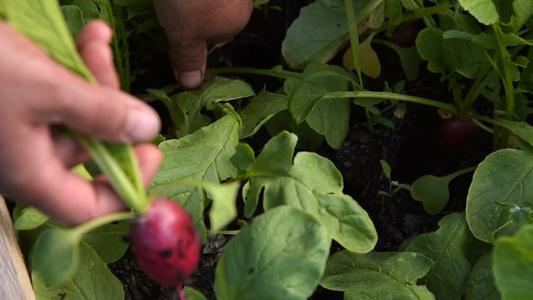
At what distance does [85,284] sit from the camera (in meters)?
0.87

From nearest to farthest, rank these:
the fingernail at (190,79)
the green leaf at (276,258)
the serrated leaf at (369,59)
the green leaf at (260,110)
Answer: the green leaf at (276,258) < the green leaf at (260,110) < the fingernail at (190,79) < the serrated leaf at (369,59)

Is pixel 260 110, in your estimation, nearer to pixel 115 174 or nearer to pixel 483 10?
pixel 483 10

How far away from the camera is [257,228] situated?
2.14 feet

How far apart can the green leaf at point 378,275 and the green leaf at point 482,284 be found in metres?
0.10

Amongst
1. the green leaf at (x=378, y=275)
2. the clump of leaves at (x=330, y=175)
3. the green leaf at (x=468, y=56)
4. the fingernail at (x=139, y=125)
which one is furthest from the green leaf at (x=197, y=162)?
the green leaf at (x=468, y=56)

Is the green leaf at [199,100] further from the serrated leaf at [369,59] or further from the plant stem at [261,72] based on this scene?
the serrated leaf at [369,59]

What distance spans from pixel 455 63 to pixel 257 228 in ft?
2.18

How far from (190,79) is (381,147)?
42 cm

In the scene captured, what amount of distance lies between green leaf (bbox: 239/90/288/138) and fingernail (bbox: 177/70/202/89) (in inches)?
5.0

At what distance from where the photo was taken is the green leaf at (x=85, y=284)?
87cm

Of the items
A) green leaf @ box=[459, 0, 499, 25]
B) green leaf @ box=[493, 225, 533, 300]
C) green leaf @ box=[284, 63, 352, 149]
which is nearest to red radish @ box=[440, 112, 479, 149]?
green leaf @ box=[284, 63, 352, 149]

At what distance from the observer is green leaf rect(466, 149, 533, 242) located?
101 cm

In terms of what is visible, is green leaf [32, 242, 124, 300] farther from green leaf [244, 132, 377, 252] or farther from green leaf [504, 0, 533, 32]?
green leaf [504, 0, 533, 32]

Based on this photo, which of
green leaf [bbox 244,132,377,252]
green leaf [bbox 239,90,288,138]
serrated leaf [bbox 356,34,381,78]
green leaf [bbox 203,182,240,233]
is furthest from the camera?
serrated leaf [bbox 356,34,381,78]
